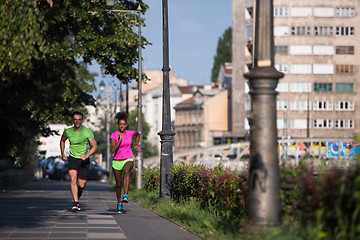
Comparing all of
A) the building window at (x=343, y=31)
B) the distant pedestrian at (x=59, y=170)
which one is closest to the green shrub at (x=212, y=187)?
the distant pedestrian at (x=59, y=170)

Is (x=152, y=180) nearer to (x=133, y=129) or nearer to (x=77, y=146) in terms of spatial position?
(x=77, y=146)

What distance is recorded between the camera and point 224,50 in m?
157

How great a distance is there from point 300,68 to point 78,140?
11505cm

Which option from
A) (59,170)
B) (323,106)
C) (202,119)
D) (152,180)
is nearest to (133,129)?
(202,119)

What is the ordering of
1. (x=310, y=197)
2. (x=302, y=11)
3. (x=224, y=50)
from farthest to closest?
1. (x=224, y=50)
2. (x=302, y=11)
3. (x=310, y=197)

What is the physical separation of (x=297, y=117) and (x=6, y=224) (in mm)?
118660

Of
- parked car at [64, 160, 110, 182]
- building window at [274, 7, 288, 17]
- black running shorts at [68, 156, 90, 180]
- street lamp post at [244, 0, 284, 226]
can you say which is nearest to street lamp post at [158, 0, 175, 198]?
black running shorts at [68, 156, 90, 180]

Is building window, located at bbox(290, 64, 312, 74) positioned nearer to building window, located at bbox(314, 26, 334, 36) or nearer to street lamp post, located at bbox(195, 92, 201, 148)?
building window, located at bbox(314, 26, 334, 36)

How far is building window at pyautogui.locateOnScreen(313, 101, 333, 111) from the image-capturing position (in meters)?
128

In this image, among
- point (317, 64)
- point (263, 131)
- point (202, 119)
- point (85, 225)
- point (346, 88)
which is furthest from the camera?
point (202, 119)

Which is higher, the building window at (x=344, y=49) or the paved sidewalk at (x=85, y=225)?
the building window at (x=344, y=49)

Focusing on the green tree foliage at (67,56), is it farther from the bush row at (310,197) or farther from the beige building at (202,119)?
the beige building at (202,119)

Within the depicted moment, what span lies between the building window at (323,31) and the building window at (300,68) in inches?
213

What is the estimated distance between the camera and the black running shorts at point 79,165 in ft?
50.7
